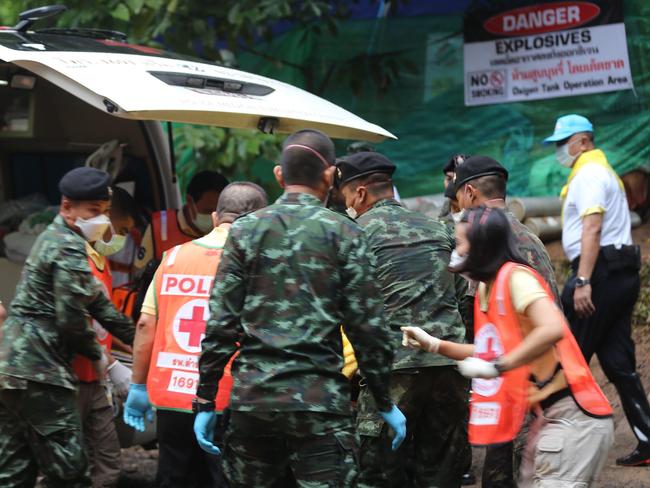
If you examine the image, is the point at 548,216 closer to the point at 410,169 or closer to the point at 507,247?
the point at 410,169

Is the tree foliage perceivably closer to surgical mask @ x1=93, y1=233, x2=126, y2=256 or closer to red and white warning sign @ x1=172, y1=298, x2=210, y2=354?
surgical mask @ x1=93, y1=233, x2=126, y2=256

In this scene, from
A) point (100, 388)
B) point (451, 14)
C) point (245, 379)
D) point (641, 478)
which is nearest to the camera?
point (245, 379)

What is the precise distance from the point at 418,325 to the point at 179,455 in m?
1.32

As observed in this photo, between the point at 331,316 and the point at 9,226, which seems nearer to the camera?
the point at 331,316

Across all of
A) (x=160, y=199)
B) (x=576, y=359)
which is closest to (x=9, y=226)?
(x=160, y=199)

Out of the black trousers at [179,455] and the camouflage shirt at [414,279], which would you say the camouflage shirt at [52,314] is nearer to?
the black trousers at [179,455]

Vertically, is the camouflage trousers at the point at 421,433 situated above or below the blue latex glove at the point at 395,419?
below

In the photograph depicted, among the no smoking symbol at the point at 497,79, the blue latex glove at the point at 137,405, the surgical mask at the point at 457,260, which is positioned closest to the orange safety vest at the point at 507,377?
the surgical mask at the point at 457,260

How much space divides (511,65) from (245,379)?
298 inches

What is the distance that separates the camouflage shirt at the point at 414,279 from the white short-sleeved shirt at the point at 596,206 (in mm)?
1682

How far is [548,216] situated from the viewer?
10.8 m

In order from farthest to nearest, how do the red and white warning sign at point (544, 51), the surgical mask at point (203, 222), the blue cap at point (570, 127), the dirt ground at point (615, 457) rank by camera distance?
1. the red and white warning sign at point (544, 51)
2. the surgical mask at point (203, 222)
3. the blue cap at point (570, 127)
4. the dirt ground at point (615, 457)

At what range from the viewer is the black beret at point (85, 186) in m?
5.41

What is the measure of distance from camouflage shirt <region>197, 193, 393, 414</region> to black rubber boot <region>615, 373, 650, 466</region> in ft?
9.99
